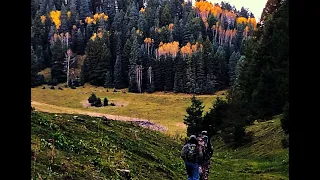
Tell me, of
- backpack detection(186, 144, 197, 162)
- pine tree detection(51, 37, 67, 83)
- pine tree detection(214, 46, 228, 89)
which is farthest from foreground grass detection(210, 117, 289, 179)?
pine tree detection(51, 37, 67, 83)

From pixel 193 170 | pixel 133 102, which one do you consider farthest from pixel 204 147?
pixel 133 102

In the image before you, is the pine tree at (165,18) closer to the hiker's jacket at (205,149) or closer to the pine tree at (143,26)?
the pine tree at (143,26)

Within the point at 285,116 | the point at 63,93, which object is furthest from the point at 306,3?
the point at 63,93

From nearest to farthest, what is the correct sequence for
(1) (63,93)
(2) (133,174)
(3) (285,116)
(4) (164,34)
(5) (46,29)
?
(2) (133,174), (3) (285,116), (1) (63,93), (4) (164,34), (5) (46,29)

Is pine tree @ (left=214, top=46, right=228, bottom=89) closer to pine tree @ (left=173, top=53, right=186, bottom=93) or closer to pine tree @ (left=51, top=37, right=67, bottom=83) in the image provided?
pine tree @ (left=173, top=53, right=186, bottom=93)

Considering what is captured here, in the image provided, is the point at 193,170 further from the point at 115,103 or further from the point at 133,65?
the point at 133,65

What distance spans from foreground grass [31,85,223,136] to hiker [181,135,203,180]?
240 ft

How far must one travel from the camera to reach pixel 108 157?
1755 centimetres

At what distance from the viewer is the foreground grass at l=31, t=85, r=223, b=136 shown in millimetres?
99438

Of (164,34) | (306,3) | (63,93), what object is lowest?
(63,93)

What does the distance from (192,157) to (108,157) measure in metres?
5.70

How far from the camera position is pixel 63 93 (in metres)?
131
